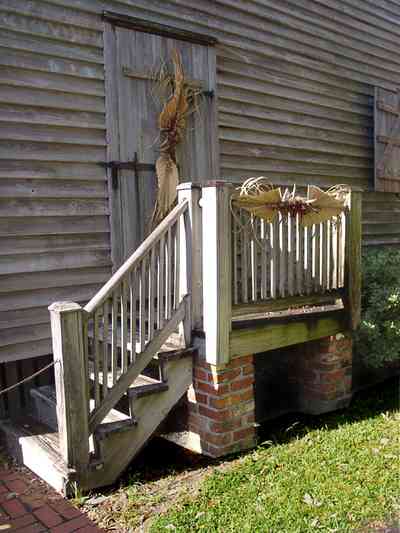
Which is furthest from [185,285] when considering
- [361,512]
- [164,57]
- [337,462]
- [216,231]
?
[164,57]

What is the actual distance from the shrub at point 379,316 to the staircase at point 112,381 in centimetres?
184

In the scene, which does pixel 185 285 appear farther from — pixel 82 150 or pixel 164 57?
pixel 164 57

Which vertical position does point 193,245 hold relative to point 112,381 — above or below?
above

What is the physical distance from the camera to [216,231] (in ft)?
11.0

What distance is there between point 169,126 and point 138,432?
9.05 feet

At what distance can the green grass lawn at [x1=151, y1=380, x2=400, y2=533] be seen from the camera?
8.60 ft

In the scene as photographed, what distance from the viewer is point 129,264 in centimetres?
316

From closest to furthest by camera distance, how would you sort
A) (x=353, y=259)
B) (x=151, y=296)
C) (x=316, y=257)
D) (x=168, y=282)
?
(x=151, y=296) < (x=168, y=282) < (x=316, y=257) < (x=353, y=259)

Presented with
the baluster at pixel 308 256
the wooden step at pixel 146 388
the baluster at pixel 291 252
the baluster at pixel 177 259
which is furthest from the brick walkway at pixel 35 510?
the baluster at pixel 308 256

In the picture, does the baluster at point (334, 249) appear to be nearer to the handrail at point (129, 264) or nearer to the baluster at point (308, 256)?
the baluster at point (308, 256)

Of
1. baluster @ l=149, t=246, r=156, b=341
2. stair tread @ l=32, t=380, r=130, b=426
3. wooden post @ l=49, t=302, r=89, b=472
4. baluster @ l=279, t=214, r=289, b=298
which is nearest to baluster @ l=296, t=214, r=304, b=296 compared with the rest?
baluster @ l=279, t=214, r=289, b=298

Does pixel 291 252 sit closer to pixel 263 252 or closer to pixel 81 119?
pixel 263 252

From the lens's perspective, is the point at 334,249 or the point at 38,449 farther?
the point at 334,249

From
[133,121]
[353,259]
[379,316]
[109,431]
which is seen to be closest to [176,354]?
[109,431]
